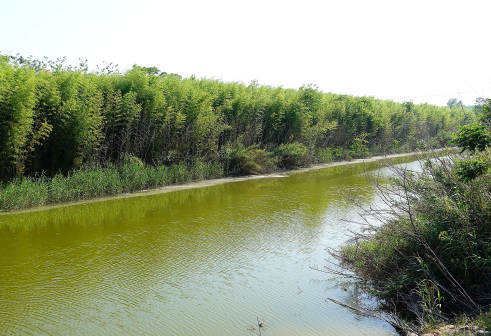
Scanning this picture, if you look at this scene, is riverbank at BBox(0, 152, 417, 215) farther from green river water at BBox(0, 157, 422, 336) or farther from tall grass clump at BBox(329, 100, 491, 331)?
tall grass clump at BBox(329, 100, 491, 331)

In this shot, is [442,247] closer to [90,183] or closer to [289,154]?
[90,183]

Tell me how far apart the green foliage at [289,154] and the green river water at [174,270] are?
6858 mm

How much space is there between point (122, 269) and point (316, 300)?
2.99 meters

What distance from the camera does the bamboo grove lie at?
31.8 ft

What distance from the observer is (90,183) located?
10688mm

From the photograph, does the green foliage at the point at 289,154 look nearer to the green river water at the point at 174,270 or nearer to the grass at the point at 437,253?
the green river water at the point at 174,270

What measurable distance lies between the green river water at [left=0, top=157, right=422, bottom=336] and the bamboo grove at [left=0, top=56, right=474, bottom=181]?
2.08 metres

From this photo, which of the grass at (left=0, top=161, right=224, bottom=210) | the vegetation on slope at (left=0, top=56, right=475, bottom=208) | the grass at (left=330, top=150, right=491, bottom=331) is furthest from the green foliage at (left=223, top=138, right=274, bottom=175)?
the grass at (left=330, top=150, right=491, bottom=331)

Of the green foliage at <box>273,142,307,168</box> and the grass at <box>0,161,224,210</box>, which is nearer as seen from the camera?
the grass at <box>0,161,224,210</box>

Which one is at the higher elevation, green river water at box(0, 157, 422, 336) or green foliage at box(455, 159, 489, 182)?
green foliage at box(455, 159, 489, 182)

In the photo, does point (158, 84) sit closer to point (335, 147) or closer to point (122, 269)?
point (122, 269)

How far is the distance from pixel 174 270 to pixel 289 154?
12225mm

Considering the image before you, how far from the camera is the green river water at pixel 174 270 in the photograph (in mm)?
4387

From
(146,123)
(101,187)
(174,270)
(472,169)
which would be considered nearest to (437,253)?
(472,169)
